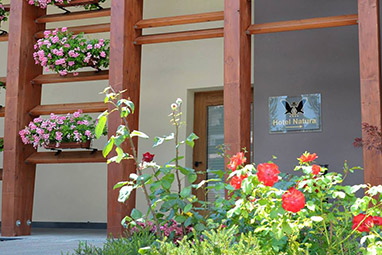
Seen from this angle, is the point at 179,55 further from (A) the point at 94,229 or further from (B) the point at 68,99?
(A) the point at 94,229

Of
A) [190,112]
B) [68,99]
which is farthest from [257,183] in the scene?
[68,99]

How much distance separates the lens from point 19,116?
555cm

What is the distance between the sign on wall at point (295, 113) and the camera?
5.99 metres

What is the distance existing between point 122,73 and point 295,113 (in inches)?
79.6

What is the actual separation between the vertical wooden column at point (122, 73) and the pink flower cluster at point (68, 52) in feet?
0.86

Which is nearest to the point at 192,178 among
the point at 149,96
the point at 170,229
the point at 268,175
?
the point at 170,229

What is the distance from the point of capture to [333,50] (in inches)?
236

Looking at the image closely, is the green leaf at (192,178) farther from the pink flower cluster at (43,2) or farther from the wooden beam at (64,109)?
the pink flower cluster at (43,2)

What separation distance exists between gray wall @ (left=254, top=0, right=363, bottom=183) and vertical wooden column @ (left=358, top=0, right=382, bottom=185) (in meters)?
1.44

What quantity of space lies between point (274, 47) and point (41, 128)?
2.71 metres

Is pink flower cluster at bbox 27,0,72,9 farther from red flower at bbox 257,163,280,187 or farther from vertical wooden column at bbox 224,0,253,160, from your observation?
red flower at bbox 257,163,280,187

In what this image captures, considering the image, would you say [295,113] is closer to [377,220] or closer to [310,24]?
[310,24]

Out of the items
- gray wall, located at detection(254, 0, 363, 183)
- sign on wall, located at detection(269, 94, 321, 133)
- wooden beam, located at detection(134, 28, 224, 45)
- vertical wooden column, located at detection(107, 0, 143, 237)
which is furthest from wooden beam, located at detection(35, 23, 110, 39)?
sign on wall, located at detection(269, 94, 321, 133)

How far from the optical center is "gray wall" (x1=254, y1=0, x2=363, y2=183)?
5.87 metres
